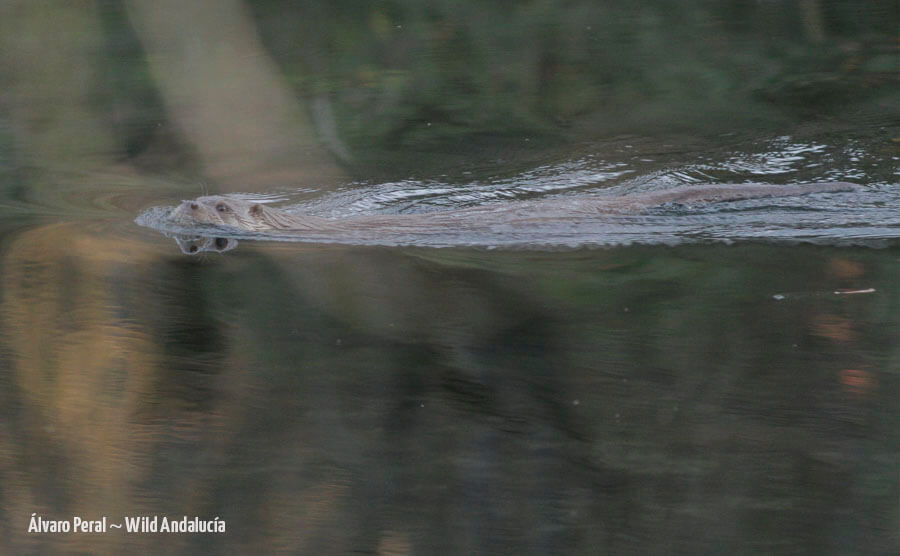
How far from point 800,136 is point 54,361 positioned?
587 centimetres

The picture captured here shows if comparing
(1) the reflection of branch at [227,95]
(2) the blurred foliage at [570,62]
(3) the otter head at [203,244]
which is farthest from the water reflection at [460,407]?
(2) the blurred foliage at [570,62]

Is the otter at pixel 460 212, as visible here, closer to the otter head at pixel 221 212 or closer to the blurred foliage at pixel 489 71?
the otter head at pixel 221 212

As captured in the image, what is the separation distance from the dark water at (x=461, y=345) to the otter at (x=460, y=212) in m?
0.10

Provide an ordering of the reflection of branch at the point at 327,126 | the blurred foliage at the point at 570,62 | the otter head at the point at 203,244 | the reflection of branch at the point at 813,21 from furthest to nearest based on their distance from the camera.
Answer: the reflection of branch at the point at 813,21
the blurred foliage at the point at 570,62
the reflection of branch at the point at 327,126
the otter head at the point at 203,244

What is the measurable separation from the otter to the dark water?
3.8 inches

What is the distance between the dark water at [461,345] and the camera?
9.86ft

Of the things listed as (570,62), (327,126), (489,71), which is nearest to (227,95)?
(327,126)

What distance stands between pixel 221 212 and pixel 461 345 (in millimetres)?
1927

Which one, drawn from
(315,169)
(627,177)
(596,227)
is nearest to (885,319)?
(596,227)

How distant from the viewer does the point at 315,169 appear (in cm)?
740

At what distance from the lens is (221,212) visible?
17.0ft

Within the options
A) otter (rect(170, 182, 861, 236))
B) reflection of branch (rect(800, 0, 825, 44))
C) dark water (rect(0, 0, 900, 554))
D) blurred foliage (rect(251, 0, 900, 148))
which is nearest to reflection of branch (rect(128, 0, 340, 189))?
dark water (rect(0, 0, 900, 554))

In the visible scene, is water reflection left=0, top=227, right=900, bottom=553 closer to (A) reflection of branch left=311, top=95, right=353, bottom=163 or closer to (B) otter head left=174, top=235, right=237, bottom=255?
(B) otter head left=174, top=235, right=237, bottom=255

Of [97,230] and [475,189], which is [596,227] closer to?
[475,189]
